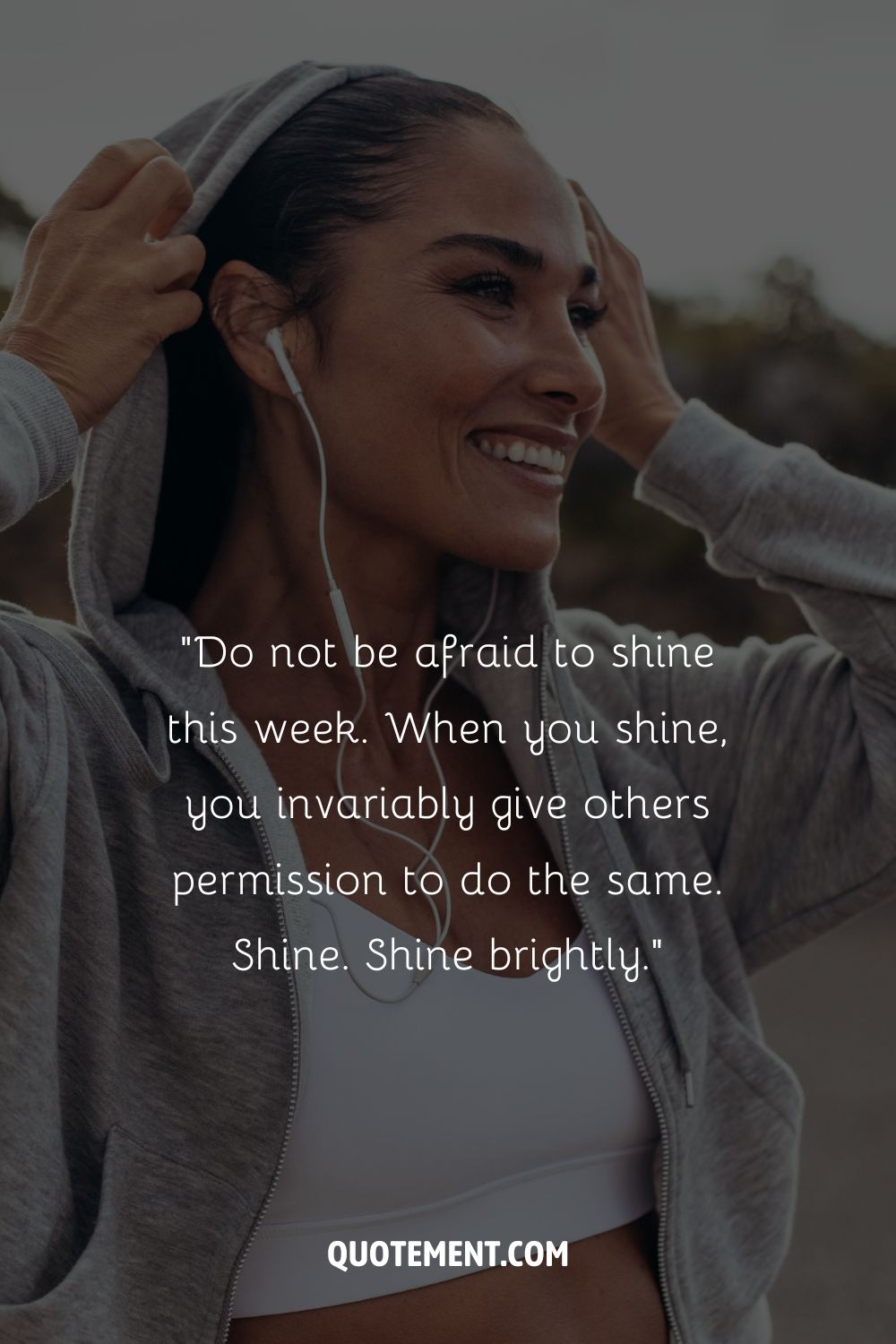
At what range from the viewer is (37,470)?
5.11 feet

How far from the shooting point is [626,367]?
2.30 m

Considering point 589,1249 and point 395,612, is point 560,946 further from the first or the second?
point 395,612

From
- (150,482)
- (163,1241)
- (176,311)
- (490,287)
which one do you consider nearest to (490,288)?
(490,287)

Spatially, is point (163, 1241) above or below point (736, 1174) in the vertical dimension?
above

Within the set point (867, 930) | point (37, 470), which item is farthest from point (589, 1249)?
point (867, 930)

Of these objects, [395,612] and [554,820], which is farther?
[395,612]

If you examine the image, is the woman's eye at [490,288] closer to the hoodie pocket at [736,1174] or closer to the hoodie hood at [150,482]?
the hoodie hood at [150,482]

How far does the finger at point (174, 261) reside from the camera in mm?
1723

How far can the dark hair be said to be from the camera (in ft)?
6.41

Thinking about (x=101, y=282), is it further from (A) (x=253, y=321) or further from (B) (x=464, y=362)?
(B) (x=464, y=362)

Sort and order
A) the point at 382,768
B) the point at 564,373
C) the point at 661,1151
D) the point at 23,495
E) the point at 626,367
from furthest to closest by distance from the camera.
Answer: the point at 626,367
the point at 382,768
the point at 564,373
the point at 661,1151
the point at 23,495

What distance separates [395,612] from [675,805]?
52cm

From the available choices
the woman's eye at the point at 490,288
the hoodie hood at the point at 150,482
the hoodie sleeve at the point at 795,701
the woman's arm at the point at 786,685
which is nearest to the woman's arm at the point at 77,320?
the hoodie hood at the point at 150,482

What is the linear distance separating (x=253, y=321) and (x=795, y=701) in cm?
100
